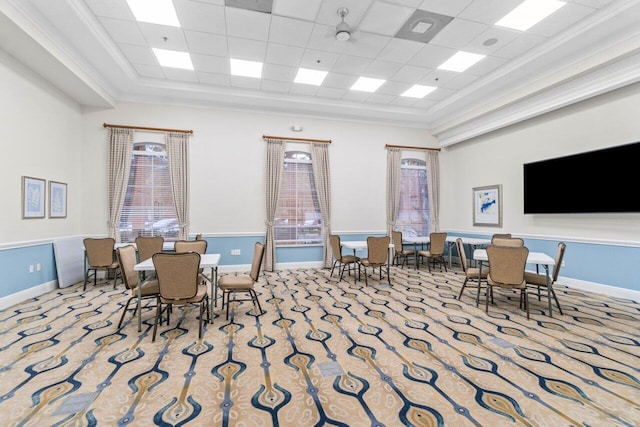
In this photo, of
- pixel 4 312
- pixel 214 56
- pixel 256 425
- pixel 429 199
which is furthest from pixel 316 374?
pixel 429 199

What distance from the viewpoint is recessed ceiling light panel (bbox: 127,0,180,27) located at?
11.7 feet

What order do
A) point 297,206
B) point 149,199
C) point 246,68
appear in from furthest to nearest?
point 297,206
point 149,199
point 246,68

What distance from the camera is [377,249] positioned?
521 cm

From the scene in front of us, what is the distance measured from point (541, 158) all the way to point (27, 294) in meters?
8.93

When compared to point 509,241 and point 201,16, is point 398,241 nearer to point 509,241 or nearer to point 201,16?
point 509,241

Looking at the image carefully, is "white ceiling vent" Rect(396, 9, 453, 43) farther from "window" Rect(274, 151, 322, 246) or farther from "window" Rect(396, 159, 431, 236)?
"window" Rect(396, 159, 431, 236)

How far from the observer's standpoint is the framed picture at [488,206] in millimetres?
6391

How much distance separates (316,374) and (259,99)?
5458mm

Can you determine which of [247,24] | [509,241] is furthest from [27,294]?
[509,241]

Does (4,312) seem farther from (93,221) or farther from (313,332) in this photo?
(313,332)

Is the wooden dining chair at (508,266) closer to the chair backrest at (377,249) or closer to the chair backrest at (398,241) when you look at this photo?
the chair backrest at (377,249)

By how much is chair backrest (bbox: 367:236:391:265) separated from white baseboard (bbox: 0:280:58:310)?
17.3 feet

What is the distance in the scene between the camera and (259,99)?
611 centimetres

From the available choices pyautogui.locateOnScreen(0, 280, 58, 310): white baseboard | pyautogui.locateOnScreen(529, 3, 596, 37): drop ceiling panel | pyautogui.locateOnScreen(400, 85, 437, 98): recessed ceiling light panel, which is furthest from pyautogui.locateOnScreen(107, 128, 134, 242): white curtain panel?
pyautogui.locateOnScreen(529, 3, 596, 37): drop ceiling panel
